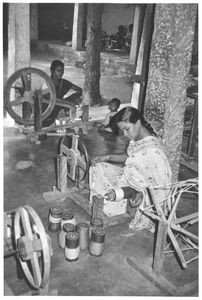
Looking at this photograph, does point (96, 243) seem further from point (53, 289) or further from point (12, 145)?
point (12, 145)

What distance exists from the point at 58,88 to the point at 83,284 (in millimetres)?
4458

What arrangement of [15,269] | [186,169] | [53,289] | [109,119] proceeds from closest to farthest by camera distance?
[53,289]
[15,269]
[186,169]
[109,119]

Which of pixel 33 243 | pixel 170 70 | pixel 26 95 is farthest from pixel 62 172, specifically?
pixel 33 243

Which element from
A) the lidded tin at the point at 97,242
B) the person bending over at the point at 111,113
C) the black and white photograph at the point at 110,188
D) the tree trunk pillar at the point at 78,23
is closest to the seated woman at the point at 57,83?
the black and white photograph at the point at 110,188

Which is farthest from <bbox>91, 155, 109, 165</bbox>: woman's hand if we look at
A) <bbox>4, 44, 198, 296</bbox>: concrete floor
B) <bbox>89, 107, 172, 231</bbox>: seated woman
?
<bbox>4, 44, 198, 296</bbox>: concrete floor

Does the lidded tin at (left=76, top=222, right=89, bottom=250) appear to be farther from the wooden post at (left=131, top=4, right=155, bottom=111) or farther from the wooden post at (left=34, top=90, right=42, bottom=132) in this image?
the wooden post at (left=131, top=4, right=155, bottom=111)

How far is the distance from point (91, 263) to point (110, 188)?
913mm

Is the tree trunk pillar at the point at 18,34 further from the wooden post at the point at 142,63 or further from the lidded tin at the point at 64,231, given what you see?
the lidded tin at the point at 64,231

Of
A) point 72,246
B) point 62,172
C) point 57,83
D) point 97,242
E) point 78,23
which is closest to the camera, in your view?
point 72,246

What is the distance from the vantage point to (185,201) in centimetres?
518

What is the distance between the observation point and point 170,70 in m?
4.81

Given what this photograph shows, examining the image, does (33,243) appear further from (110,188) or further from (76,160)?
(76,160)

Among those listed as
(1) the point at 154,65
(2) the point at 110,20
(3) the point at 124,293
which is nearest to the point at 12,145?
(1) the point at 154,65

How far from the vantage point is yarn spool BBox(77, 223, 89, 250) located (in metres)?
3.81
